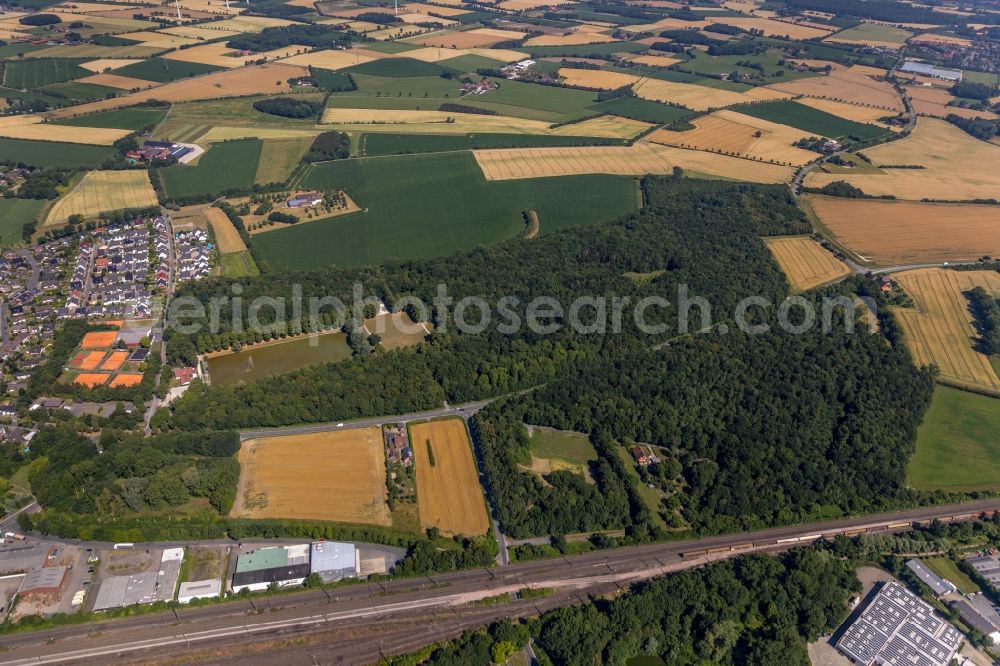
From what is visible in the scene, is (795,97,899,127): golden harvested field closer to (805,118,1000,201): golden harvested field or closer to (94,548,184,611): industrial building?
(805,118,1000,201): golden harvested field

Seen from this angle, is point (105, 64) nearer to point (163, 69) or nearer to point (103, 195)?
point (163, 69)

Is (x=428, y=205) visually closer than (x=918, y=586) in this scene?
No

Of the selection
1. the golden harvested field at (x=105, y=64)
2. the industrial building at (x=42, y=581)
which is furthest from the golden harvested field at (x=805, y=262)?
the golden harvested field at (x=105, y=64)

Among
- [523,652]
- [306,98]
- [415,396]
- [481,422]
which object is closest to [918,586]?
[523,652]

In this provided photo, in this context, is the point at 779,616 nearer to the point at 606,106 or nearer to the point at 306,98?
the point at 606,106

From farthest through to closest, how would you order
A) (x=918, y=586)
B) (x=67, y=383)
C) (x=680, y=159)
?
(x=680, y=159), (x=67, y=383), (x=918, y=586)

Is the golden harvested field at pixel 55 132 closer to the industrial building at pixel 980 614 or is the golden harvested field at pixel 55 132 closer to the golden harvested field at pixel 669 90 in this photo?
the golden harvested field at pixel 669 90

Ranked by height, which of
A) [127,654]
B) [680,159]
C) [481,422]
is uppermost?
[680,159]
